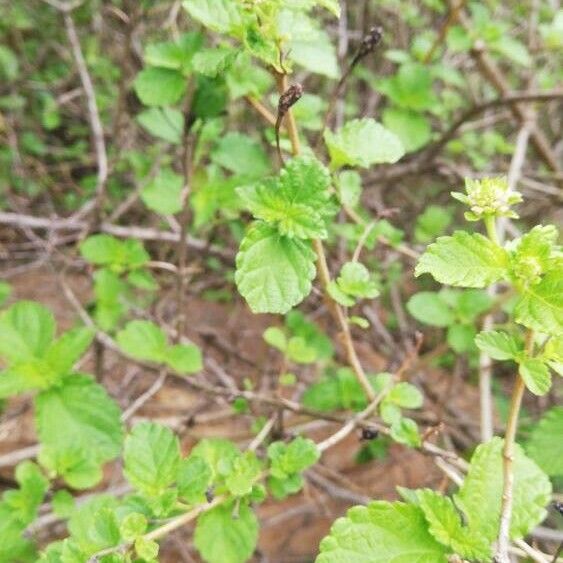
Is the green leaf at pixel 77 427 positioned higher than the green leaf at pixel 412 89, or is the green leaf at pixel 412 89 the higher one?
the green leaf at pixel 412 89

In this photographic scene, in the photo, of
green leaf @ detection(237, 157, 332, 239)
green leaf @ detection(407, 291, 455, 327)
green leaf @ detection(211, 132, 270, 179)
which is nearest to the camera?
green leaf @ detection(237, 157, 332, 239)

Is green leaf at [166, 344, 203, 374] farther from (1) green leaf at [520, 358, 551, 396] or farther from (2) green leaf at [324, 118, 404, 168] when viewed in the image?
(1) green leaf at [520, 358, 551, 396]

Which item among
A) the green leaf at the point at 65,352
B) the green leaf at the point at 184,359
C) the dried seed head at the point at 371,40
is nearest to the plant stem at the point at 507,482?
the dried seed head at the point at 371,40

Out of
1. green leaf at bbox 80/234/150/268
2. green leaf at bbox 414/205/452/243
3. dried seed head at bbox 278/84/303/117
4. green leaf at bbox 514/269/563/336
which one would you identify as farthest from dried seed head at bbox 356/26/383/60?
green leaf at bbox 414/205/452/243

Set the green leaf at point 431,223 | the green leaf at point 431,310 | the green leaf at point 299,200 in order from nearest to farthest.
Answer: the green leaf at point 299,200 → the green leaf at point 431,310 → the green leaf at point 431,223

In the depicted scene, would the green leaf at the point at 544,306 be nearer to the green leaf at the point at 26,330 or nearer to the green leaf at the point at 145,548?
the green leaf at the point at 145,548

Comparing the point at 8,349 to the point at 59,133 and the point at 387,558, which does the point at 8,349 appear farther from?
the point at 59,133

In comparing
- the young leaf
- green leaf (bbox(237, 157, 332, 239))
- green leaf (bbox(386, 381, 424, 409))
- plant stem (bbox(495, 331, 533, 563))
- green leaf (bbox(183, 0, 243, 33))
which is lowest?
green leaf (bbox(386, 381, 424, 409))

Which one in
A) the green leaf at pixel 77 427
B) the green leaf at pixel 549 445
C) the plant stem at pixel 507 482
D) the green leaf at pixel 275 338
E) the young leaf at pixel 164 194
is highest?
the young leaf at pixel 164 194
